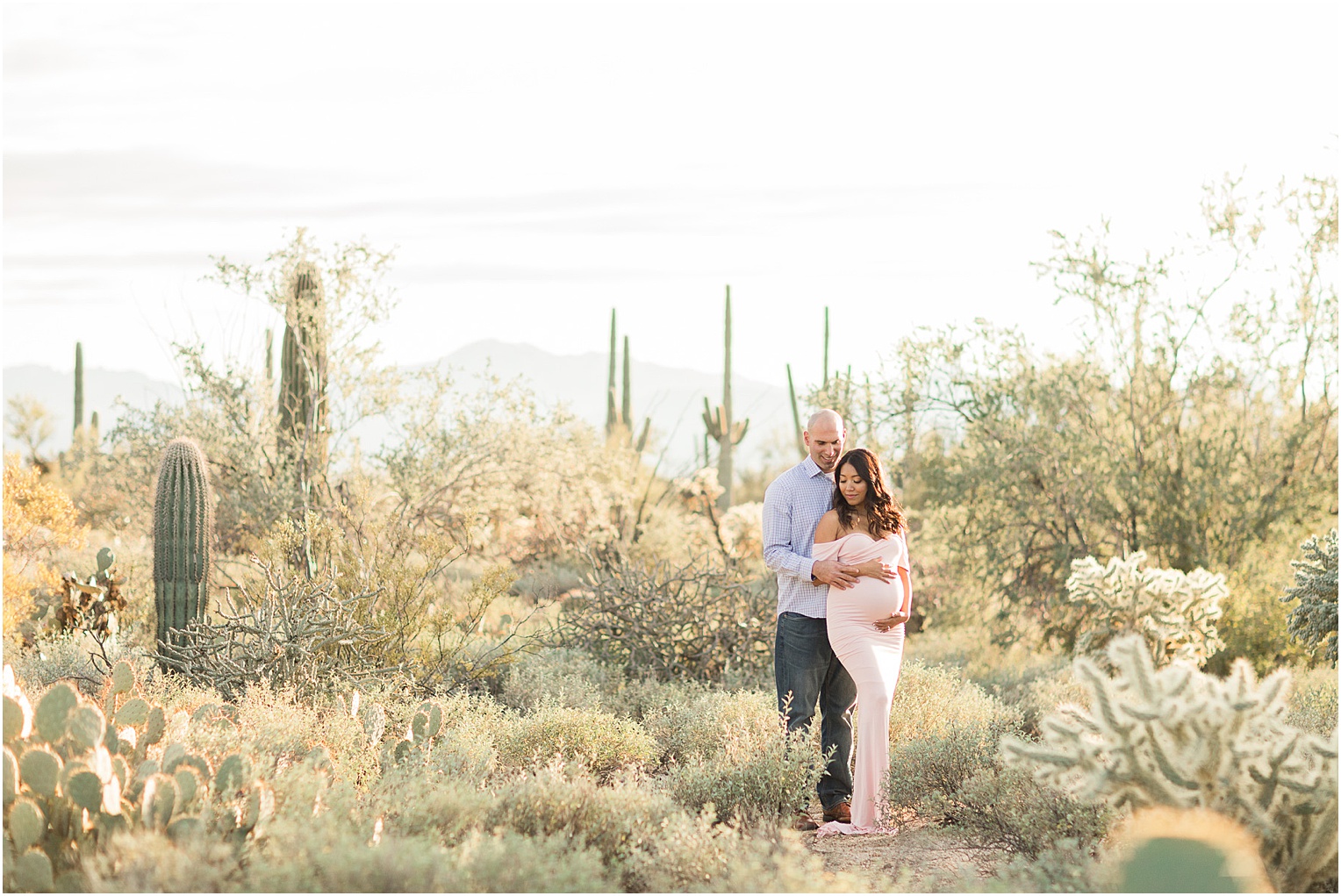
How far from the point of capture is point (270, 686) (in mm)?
6668

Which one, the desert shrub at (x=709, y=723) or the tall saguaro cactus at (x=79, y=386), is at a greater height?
the tall saguaro cactus at (x=79, y=386)

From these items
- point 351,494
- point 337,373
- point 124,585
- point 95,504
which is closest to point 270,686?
point 351,494

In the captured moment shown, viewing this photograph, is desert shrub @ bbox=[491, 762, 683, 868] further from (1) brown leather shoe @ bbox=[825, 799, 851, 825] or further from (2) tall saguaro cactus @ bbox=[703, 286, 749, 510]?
(2) tall saguaro cactus @ bbox=[703, 286, 749, 510]

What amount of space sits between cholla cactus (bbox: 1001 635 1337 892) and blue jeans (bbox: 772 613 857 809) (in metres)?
1.73

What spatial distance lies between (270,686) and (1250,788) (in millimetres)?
5199

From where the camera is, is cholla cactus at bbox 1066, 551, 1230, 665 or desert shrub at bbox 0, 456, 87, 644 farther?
desert shrub at bbox 0, 456, 87, 644

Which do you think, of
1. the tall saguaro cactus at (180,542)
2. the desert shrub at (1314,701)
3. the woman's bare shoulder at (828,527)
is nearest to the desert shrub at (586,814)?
the woman's bare shoulder at (828,527)

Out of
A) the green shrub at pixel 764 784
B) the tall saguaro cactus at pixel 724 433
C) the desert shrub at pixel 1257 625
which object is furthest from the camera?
the tall saguaro cactus at pixel 724 433

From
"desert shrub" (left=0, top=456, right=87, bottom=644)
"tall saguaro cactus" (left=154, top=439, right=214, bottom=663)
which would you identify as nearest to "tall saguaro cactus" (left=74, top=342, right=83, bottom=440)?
"desert shrub" (left=0, top=456, right=87, bottom=644)

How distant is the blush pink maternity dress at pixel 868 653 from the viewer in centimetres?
506

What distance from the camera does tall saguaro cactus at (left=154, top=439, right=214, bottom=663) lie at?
314 inches

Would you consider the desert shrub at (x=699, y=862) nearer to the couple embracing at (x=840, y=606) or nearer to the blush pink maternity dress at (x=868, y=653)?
the blush pink maternity dress at (x=868, y=653)

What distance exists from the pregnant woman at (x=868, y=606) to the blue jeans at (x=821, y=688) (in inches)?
7.7

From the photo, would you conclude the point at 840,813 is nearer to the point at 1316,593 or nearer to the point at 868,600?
the point at 868,600
